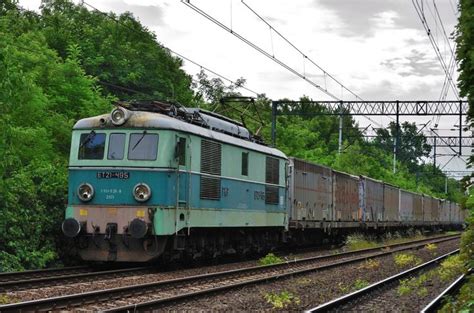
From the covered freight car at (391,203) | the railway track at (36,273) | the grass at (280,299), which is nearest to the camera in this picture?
the grass at (280,299)

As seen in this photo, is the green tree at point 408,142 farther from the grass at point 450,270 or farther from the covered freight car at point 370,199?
the grass at point 450,270

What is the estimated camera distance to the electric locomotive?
49.9 ft

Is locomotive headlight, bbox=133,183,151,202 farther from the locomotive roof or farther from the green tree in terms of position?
the green tree

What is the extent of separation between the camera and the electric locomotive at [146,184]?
15.2m

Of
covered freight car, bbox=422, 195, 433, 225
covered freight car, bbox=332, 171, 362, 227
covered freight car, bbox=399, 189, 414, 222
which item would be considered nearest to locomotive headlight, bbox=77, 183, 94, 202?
covered freight car, bbox=332, 171, 362, 227

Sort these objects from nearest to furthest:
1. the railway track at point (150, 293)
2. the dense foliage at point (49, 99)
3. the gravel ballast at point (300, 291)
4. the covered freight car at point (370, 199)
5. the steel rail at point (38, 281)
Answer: the railway track at point (150, 293) → the gravel ballast at point (300, 291) → the steel rail at point (38, 281) → the dense foliage at point (49, 99) → the covered freight car at point (370, 199)

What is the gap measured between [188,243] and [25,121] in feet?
20.1

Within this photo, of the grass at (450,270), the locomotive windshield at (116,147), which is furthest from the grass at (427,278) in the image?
the locomotive windshield at (116,147)

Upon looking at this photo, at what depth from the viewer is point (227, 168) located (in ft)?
59.2

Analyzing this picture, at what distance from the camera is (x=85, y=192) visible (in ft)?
51.4

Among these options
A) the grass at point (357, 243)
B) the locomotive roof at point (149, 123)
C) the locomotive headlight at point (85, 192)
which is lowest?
the grass at point (357, 243)

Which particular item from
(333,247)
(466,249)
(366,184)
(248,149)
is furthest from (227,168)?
(366,184)

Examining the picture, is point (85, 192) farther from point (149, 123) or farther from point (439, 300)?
point (439, 300)

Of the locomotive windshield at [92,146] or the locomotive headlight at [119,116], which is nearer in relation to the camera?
the locomotive headlight at [119,116]
